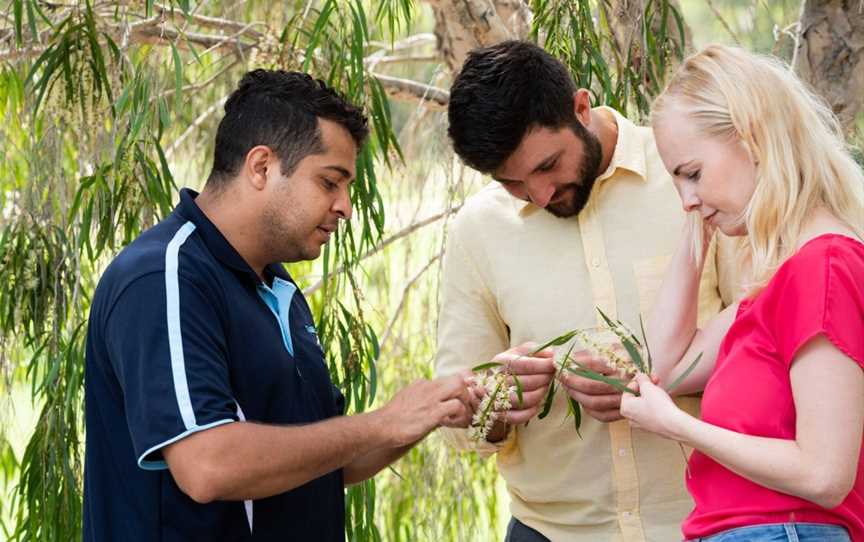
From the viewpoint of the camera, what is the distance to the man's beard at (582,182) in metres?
2.54

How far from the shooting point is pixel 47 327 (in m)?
3.52

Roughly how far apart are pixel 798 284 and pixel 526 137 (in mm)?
734

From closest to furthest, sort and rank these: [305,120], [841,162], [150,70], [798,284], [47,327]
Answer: [798,284] < [841,162] < [305,120] < [150,70] < [47,327]

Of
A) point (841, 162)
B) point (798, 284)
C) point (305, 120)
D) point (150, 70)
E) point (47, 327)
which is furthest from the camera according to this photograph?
point (47, 327)

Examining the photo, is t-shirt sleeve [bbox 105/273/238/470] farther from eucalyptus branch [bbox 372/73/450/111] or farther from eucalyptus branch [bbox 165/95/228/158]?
eucalyptus branch [bbox 372/73/450/111]

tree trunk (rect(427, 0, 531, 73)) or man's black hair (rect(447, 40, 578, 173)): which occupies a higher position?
tree trunk (rect(427, 0, 531, 73))

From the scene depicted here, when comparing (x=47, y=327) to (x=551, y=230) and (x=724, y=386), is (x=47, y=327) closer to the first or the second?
(x=551, y=230)

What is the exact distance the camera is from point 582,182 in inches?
100.0

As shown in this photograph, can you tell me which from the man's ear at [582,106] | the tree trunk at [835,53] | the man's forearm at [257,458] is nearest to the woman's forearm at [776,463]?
the man's forearm at [257,458]

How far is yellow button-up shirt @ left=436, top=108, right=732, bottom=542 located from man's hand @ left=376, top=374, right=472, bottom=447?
0.22 m

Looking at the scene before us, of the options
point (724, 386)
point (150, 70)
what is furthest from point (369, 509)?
point (724, 386)

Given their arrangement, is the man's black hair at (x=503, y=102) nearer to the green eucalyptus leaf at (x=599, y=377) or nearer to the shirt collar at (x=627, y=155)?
the shirt collar at (x=627, y=155)

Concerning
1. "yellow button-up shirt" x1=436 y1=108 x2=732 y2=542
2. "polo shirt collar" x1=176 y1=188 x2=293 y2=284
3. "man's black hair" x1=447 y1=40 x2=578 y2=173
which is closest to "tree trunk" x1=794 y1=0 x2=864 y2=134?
"yellow button-up shirt" x1=436 y1=108 x2=732 y2=542

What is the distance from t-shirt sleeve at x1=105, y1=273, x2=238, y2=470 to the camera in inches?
80.7
